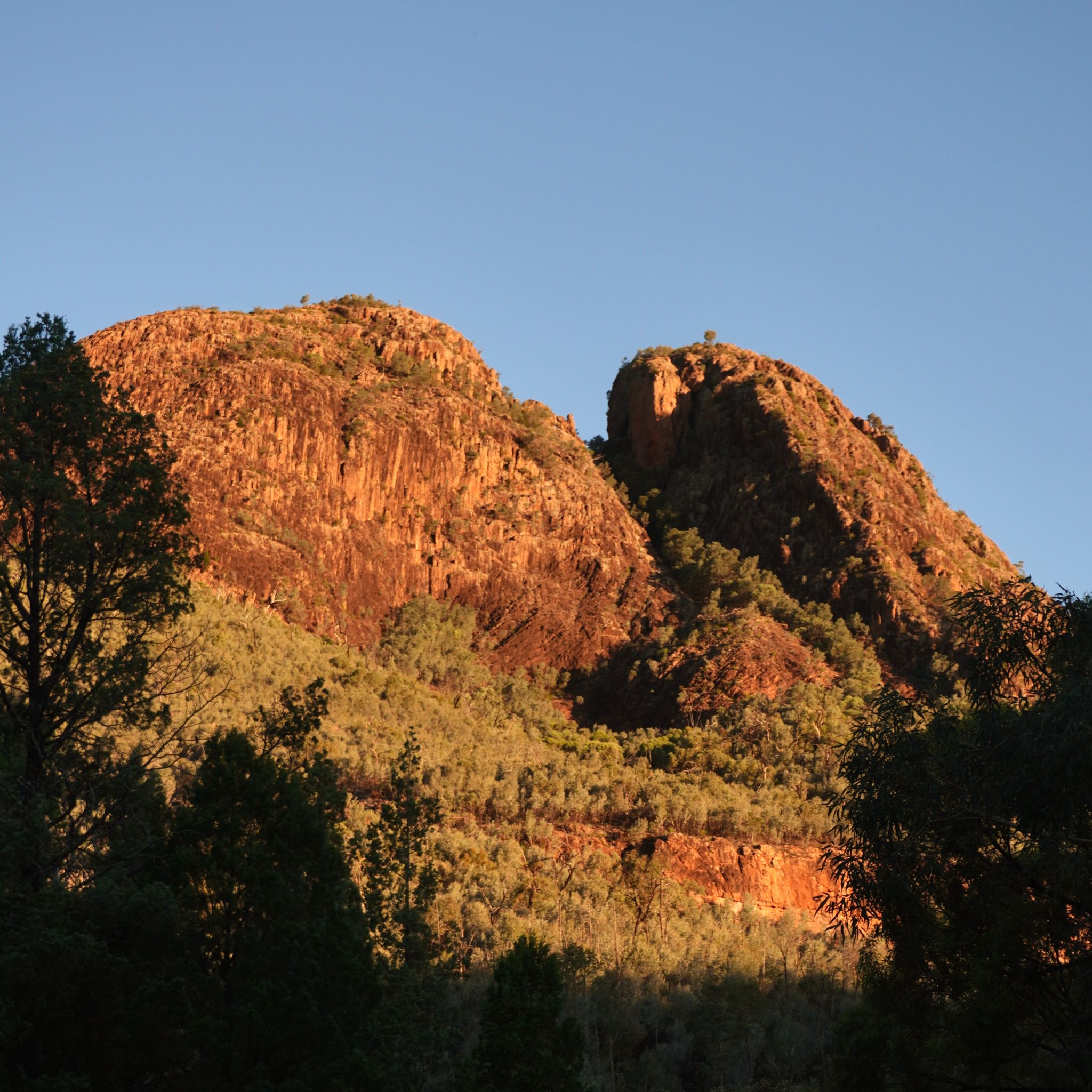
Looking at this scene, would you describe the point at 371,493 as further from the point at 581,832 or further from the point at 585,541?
the point at 581,832

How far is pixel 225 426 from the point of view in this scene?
69.6 m

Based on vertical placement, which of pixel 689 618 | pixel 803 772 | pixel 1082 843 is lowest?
pixel 1082 843

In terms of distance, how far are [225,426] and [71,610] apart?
5185cm

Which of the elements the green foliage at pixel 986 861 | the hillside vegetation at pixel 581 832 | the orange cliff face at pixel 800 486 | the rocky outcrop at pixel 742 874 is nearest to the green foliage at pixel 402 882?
the hillside vegetation at pixel 581 832

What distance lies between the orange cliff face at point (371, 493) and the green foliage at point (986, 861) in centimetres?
4879

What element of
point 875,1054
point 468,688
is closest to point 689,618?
point 468,688

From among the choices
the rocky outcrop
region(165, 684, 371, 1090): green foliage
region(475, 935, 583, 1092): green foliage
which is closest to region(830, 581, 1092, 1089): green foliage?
region(475, 935, 583, 1092): green foliage

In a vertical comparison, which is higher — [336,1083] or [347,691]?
[347,691]

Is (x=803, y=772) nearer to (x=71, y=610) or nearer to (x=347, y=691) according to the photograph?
(x=347, y=691)

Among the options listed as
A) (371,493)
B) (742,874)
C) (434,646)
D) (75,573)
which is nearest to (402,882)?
(75,573)

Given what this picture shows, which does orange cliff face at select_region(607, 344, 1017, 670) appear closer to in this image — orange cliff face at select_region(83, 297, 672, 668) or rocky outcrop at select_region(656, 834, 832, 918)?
orange cliff face at select_region(83, 297, 672, 668)

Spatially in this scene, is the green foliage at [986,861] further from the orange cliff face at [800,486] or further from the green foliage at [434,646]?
the orange cliff face at [800,486]

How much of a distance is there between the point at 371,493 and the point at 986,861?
57.6m

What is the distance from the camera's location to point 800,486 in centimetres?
8125
